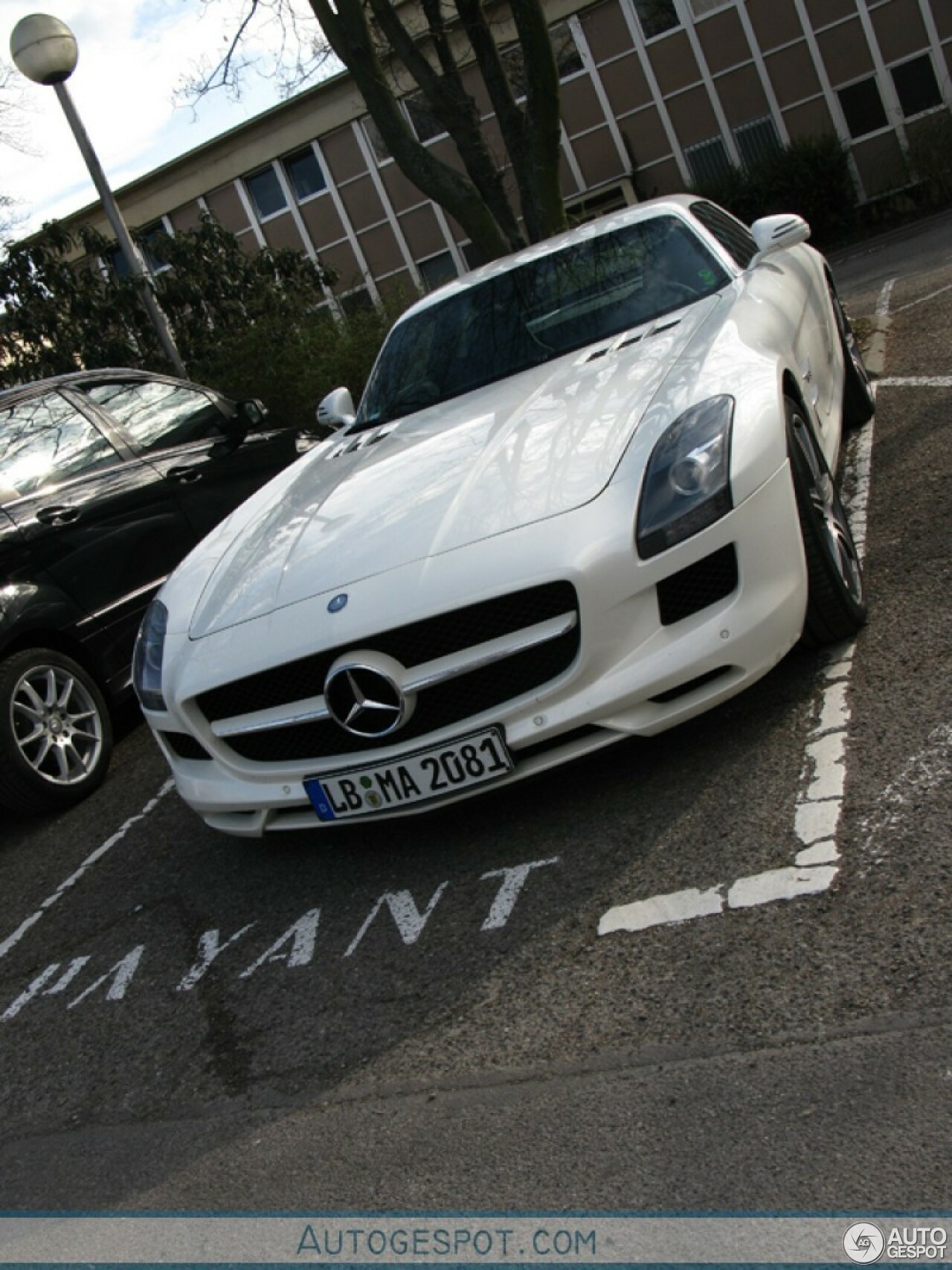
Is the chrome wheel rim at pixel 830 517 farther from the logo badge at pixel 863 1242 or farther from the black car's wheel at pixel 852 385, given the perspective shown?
the black car's wheel at pixel 852 385

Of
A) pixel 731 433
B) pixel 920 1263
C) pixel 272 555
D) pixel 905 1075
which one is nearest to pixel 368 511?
pixel 272 555

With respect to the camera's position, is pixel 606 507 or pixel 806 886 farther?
pixel 606 507

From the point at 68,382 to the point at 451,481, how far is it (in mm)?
3409

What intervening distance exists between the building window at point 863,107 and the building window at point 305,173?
12875mm

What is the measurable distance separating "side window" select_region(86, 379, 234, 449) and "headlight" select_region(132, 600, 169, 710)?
8.13 feet

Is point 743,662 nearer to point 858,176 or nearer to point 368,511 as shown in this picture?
point 368,511

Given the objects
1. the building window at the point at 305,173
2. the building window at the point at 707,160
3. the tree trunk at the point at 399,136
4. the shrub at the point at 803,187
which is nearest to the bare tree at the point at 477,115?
the tree trunk at the point at 399,136

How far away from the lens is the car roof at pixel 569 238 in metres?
6.10

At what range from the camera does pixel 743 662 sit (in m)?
3.88

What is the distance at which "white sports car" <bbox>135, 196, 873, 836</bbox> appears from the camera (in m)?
3.83

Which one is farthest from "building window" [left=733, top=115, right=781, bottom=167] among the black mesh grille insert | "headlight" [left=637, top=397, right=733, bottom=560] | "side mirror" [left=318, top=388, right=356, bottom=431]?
the black mesh grille insert

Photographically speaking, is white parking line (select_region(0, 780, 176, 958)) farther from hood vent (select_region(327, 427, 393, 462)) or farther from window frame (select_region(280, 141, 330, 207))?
window frame (select_region(280, 141, 330, 207))

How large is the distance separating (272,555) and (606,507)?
4.27ft

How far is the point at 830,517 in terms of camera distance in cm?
443
